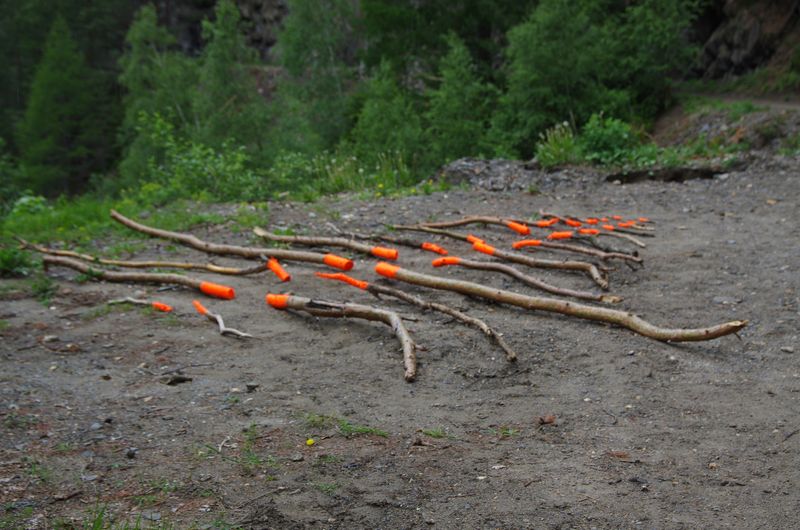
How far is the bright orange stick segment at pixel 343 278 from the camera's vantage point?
19.4 ft

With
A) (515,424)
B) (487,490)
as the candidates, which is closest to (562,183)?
(515,424)

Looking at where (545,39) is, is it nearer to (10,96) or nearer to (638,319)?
(638,319)

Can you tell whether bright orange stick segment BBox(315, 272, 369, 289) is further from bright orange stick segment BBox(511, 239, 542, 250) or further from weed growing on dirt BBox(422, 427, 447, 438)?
weed growing on dirt BBox(422, 427, 447, 438)

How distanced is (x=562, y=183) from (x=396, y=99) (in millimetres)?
8780

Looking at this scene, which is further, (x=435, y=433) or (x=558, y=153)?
(x=558, y=153)

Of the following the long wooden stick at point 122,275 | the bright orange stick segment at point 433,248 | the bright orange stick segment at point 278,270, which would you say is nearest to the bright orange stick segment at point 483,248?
the bright orange stick segment at point 433,248

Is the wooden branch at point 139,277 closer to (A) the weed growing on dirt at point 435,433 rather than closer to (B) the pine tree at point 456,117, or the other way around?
(A) the weed growing on dirt at point 435,433

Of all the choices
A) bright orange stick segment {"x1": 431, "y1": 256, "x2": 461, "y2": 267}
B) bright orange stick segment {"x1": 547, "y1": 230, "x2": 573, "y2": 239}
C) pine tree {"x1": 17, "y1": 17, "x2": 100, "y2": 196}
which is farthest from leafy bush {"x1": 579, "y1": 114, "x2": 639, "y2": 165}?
pine tree {"x1": 17, "y1": 17, "x2": 100, "y2": 196}

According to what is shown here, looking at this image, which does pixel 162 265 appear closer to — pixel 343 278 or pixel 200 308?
pixel 200 308

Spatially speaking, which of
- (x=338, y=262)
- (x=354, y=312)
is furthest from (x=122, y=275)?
(x=354, y=312)

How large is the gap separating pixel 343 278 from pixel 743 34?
17795mm

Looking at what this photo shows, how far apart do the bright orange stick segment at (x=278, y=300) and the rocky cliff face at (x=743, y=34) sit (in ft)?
56.2

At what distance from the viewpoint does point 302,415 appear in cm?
386

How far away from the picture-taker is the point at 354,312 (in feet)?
16.9
